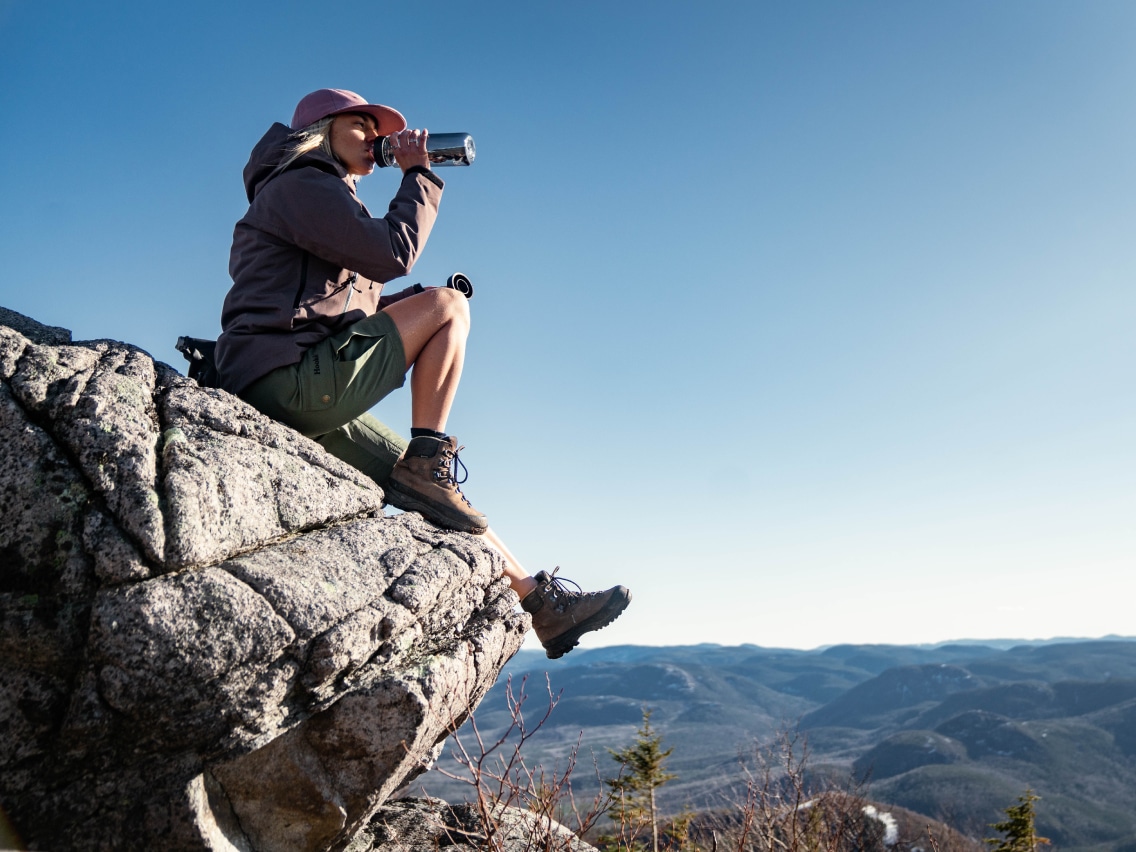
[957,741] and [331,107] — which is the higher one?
[331,107]

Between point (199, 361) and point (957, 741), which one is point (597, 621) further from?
point (957, 741)

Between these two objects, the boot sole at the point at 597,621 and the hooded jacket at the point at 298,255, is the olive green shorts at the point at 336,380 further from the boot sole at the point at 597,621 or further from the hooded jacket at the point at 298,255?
the boot sole at the point at 597,621

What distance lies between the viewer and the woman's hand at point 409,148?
4.36 m

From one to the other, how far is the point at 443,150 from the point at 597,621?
2.89 m

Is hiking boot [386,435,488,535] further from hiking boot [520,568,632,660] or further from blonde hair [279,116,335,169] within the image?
blonde hair [279,116,335,169]

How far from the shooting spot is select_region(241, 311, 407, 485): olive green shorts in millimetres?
4000

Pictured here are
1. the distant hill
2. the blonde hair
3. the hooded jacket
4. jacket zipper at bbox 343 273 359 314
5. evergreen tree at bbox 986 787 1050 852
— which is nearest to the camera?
the hooded jacket

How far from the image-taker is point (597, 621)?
452cm

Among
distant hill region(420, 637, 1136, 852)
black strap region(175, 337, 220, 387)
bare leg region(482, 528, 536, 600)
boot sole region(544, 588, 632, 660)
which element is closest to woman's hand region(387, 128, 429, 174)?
black strap region(175, 337, 220, 387)

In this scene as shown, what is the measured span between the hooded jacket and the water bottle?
34 cm

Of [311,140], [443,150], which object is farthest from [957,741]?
[311,140]

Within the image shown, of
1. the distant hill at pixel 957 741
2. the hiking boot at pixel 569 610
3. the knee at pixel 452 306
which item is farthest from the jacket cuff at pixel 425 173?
the distant hill at pixel 957 741

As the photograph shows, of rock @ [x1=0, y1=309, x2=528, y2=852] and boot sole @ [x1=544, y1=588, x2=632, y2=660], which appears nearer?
rock @ [x1=0, y1=309, x2=528, y2=852]

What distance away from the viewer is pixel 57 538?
294 centimetres
